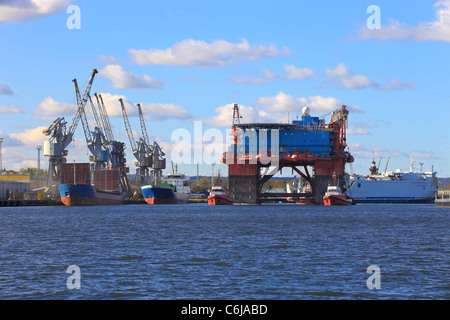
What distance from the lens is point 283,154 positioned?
517ft

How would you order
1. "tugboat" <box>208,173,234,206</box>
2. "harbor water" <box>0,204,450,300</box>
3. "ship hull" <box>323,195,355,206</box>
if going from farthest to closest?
"tugboat" <box>208,173,234,206</box> < "ship hull" <box>323,195,355,206</box> < "harbor water" <box>0,204,450,300</box>

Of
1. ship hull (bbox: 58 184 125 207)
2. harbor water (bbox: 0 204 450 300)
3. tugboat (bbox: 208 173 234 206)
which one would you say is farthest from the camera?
tugboat (bbox: 208 173 234 206)

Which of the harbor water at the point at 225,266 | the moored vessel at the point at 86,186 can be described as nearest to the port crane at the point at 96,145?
the moored vessel at the point at 86,186

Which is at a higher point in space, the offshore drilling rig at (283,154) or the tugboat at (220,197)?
the offshore drilling rig at (283,154)

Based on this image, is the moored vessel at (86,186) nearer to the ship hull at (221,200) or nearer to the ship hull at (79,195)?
the ship hull at (79,195)

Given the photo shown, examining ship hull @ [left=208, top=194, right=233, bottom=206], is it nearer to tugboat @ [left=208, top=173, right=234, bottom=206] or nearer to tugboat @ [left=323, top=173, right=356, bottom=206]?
tugboat @ [left=208, top=173, right=234, bottom=206]

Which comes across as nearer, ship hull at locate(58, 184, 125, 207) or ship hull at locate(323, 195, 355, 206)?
ship hull at locate(323, 195, 355, 206)

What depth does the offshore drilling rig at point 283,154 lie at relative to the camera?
156 m

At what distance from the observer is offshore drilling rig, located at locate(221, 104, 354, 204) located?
156 m

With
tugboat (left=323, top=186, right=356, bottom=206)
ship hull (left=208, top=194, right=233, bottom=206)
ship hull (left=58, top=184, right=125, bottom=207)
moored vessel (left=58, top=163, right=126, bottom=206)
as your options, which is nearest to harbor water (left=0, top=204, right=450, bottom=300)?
tugboat (left=323, top=186, right=356, bottom=206)

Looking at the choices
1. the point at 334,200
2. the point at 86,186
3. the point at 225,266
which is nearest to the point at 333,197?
the point at 334,200

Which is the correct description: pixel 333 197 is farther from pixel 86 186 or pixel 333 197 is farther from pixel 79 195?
pixel 79 195

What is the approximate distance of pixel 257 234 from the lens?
59312 mm
